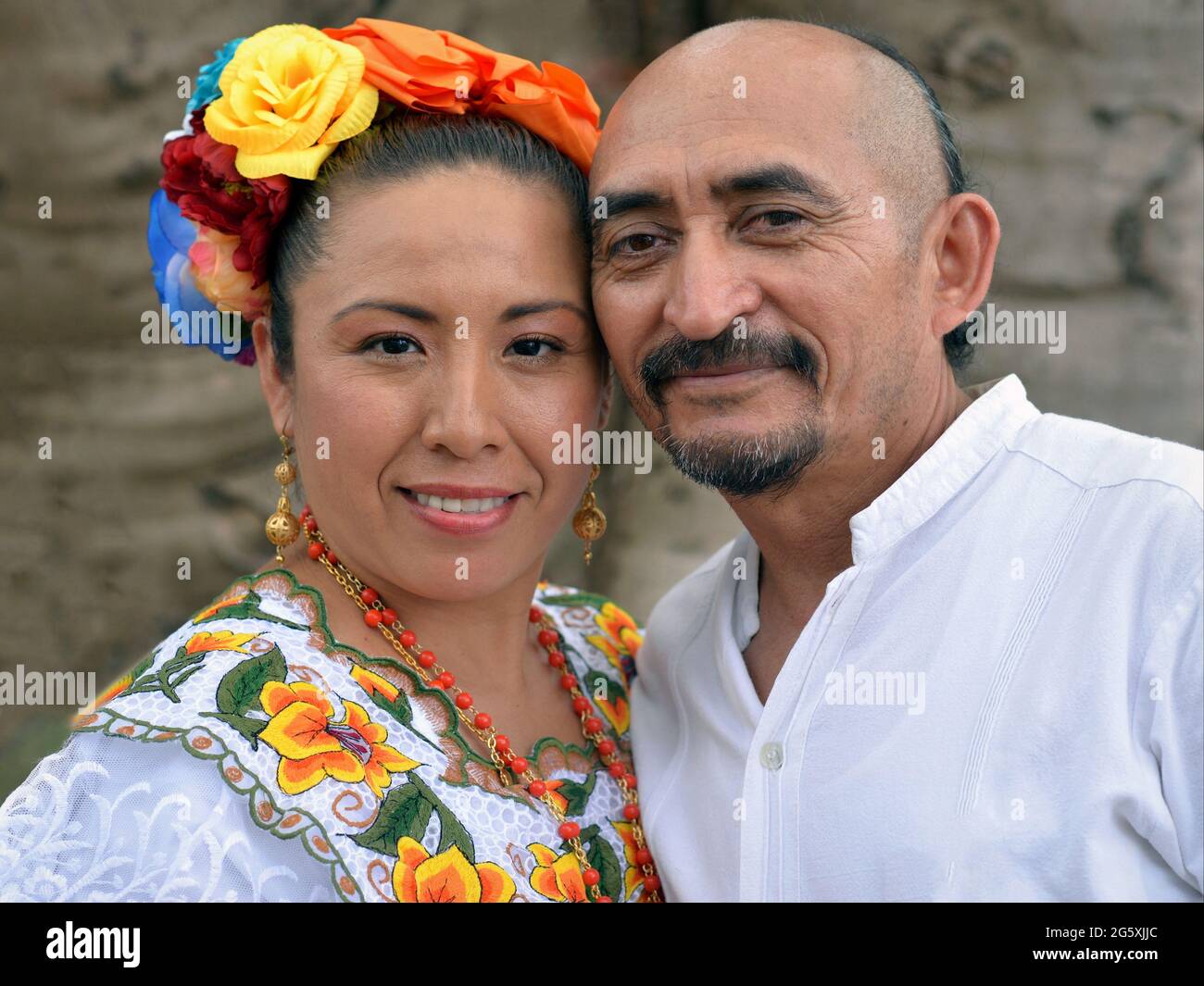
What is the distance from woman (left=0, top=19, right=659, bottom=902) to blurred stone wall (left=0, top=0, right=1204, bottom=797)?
64.4 inches

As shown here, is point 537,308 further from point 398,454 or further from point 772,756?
point 772,756

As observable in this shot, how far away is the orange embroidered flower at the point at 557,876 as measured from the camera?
199 cm

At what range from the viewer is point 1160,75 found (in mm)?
3566

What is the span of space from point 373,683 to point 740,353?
32.0 inches

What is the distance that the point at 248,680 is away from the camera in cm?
193

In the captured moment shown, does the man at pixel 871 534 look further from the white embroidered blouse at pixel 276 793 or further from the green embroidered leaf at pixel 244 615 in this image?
the green embroidered leaf at pixel 244 615

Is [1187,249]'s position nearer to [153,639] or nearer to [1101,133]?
[1101,133]

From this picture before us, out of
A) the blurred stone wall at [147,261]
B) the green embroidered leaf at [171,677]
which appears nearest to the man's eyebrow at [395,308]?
the green embroidered leaf at [171,677]

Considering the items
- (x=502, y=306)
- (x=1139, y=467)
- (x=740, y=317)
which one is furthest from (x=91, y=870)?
(x=1139, y=467)

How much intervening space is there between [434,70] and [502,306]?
0.46 meters

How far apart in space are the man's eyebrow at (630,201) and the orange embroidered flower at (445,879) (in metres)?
1.09

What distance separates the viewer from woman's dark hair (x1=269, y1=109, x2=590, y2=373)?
85.9 inches

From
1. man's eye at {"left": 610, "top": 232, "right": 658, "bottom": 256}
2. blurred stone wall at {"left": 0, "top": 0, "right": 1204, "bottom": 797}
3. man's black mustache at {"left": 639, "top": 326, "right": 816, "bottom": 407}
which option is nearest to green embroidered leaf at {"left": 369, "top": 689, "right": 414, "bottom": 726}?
man's black mustache at {"left": 639, "top": 326, "right": 816, "bottom": 407}

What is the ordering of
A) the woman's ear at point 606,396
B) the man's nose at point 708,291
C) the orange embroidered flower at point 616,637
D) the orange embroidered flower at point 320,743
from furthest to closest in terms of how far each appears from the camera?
1. the orange embroidered flower at point 616,637
2. the woman's ear at point 606,396
3. the man's nose at point 708,291
4. the orange embroidered flower at point 320,743
